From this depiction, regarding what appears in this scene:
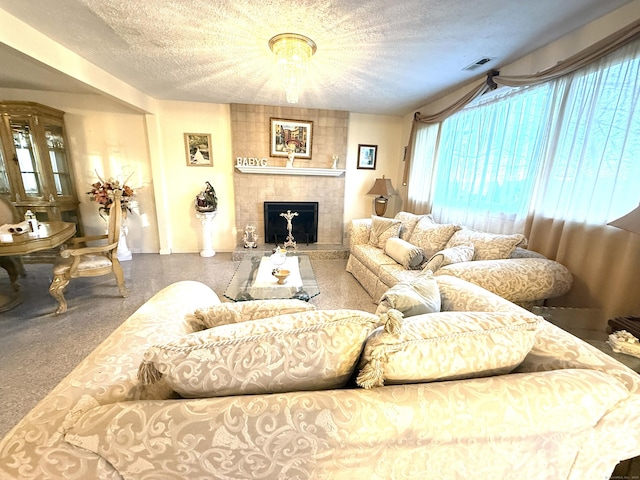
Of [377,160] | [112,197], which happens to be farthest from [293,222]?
[112,197]

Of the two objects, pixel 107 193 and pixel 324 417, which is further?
pixel 107 193

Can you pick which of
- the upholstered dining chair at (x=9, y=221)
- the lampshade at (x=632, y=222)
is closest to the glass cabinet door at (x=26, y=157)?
the upholstered dining chair at (x=9, y=221)

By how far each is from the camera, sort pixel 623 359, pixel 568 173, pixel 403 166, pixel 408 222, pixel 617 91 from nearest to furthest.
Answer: pixel 623 359 → pixel 617 91 → pixel 568 173 → pixel 408 222 → pixel 403 166

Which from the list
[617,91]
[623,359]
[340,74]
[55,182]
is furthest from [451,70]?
[55,182]

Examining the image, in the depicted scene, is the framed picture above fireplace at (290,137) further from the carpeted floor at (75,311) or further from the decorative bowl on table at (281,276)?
the decorative bowl on table at (281,276)

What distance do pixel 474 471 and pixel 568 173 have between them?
2.26 meters

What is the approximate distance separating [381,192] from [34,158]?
4940 millimetres

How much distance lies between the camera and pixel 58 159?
372 cm

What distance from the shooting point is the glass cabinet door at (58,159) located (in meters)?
3.56

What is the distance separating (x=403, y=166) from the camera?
447 cm

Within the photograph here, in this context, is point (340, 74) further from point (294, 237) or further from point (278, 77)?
point (294, 237)

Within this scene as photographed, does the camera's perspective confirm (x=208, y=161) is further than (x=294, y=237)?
No

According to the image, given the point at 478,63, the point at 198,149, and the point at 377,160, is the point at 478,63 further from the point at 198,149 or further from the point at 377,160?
the point at 198,149

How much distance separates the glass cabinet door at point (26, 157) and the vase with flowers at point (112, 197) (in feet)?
1.84
